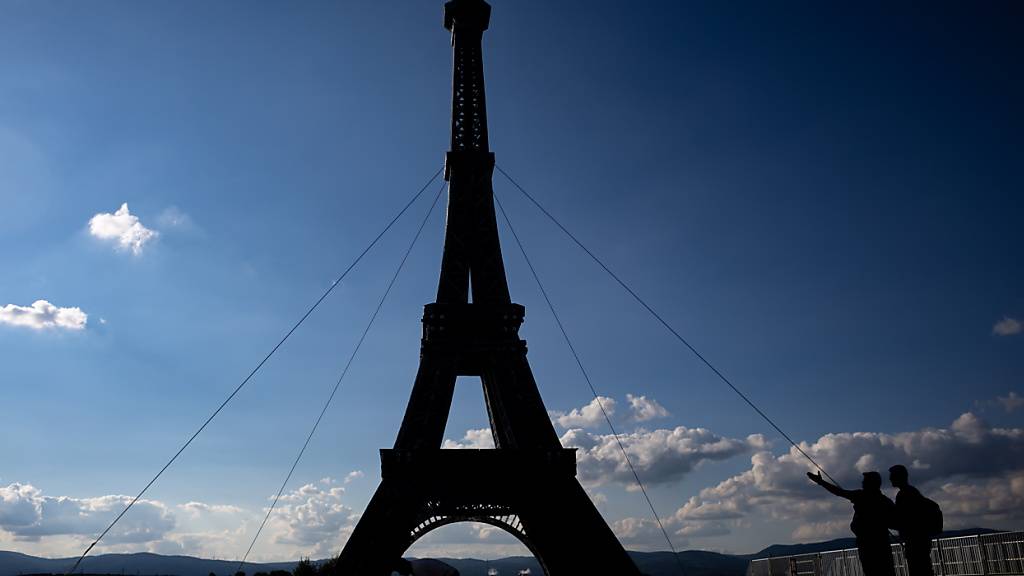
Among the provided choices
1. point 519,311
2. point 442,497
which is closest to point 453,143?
point 519,311

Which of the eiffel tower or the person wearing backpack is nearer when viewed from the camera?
the person wearing backpack

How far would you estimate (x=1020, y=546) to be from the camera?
1664 centimetres

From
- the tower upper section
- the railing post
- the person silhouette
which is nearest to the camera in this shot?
the person silhouette

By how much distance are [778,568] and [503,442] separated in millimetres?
18605

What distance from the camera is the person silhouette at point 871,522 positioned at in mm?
8000

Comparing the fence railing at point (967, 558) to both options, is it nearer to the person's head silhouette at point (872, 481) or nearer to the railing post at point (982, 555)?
the railing post at point (982, 555)

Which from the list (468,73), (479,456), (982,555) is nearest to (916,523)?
(982,555)

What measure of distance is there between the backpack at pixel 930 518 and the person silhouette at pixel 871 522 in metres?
0.34

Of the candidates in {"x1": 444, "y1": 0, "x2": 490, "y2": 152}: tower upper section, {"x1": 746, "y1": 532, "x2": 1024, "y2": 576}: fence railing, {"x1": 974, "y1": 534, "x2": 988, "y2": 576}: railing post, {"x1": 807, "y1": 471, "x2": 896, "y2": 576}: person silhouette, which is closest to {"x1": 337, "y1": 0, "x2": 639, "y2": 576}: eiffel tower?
{"x1": 444, "y1": 0, "x2": 490, "y2": 152}: tower upper section

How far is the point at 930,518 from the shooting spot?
25.0 ft

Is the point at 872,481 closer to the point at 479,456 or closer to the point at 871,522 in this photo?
the point at 871,522

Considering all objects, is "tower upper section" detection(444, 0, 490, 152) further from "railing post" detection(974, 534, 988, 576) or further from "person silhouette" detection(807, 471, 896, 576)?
"person silhouette" detection(807, 471, 896, 576)

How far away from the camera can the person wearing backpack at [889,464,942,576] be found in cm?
760

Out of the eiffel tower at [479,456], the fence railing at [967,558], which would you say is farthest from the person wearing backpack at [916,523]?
the eiffel tower at [479,456]
